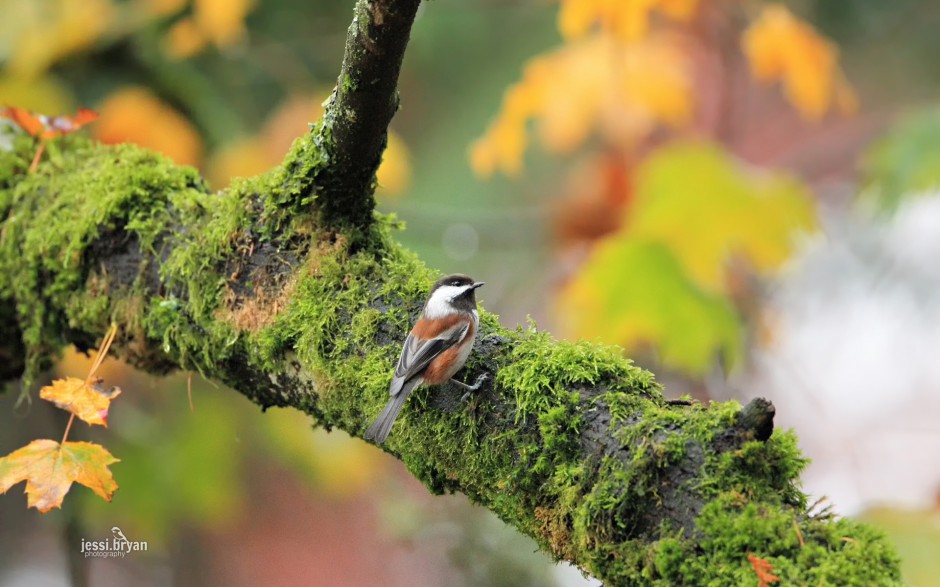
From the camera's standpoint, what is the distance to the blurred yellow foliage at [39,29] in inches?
175

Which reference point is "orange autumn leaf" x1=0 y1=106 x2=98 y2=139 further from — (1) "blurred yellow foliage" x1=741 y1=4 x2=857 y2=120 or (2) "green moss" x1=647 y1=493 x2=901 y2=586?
(1) "blurred yellow foliage" x1=741 y1=4 x2=857 y2=120

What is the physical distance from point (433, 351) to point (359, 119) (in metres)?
0.66

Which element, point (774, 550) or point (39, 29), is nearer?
point (774, 550)

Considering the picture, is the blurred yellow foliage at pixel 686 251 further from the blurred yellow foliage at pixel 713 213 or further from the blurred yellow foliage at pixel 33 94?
the blurred yellow foliage at pixel 33 94

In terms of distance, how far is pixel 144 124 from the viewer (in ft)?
17.3

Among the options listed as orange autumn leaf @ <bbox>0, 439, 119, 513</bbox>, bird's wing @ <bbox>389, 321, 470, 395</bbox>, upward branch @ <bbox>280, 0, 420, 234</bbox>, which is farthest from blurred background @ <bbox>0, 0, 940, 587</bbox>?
upward branch @ <bbox>280, 0, 420, 234</bbox>

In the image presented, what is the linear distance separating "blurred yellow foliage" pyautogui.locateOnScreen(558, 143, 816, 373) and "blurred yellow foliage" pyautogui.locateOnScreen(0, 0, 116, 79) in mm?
3110

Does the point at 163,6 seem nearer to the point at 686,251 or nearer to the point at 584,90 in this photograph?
the point at 584,90

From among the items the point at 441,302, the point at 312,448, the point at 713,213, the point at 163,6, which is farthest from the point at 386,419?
the point at 312,448

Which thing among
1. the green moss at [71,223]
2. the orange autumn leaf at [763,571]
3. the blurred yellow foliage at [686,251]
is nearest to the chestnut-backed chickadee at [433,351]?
the orange autumn leaf at [763,571]

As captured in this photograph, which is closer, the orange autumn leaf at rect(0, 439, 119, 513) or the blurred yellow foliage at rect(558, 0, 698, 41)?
the orange autumn leaf at rect(0, 439, 119, 513)

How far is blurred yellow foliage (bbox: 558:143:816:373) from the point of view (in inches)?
169

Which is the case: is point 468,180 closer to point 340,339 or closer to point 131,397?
point 131,397

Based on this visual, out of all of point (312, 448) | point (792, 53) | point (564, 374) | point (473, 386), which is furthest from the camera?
point (312, 448)
